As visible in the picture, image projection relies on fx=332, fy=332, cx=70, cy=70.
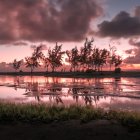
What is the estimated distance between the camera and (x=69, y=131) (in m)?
10.4

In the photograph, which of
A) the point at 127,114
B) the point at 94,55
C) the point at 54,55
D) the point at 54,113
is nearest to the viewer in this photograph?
the point at 127,114

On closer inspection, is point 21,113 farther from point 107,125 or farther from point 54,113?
point 107,125

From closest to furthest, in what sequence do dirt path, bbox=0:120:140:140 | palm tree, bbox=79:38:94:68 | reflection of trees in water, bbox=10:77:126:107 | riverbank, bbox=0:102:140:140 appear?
dirt path, bbox=0:120:140:140, riverbank, bbox=0:102:140:140, reflection of trees in water, bbox=10:77:126:107, palm tree, bbox=79:38:94:68

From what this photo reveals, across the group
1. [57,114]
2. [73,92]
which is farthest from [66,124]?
[73,92]

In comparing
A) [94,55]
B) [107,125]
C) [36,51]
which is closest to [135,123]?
[107,125]

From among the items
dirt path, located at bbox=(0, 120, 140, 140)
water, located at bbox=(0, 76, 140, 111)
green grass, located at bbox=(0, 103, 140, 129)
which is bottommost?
water, located at bbox=(0, 76, 140, 111)

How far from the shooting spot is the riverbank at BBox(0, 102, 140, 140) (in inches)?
397

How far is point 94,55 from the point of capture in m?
125

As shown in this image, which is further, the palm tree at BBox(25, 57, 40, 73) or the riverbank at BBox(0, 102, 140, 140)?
the palm tree at BBox(25, 57, 40, 73)

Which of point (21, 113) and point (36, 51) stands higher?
point (36, 51)

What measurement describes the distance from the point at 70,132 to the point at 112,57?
11606 cm

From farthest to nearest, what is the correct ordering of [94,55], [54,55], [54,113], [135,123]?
[54,55], [94,55], [54,113], [135,123]

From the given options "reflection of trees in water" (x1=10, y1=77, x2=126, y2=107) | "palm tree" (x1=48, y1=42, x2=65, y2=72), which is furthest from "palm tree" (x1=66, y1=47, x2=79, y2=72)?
"reflection of trees in water" (x1=10, y1=77, x2=126, y2=107)

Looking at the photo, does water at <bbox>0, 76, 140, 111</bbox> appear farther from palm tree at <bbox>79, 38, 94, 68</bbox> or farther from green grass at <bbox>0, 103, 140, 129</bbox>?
palm tree at <bbox>79, 38, 94, 68</bbox>
